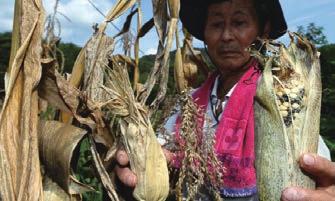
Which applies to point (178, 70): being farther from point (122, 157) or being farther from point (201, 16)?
point (201, 16)

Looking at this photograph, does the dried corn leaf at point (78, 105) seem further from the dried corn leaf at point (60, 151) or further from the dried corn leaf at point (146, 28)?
the dried corn leaf at point (146, 28)

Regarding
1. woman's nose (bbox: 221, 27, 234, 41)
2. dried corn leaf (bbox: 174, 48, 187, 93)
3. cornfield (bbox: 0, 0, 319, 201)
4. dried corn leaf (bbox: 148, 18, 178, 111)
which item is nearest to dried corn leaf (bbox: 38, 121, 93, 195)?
cornfield (bbox: 0, 0, 319, 201)

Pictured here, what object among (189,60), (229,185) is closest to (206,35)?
(189,60)

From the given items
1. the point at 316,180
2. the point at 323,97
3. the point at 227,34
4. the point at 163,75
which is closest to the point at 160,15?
the point at 163,75

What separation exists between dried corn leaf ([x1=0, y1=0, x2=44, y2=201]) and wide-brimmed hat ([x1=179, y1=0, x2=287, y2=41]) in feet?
2.11

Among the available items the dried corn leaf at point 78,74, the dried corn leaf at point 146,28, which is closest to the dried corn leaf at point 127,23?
the dried corn leaf at point 146,28

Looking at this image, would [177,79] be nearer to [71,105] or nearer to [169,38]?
[169,38]

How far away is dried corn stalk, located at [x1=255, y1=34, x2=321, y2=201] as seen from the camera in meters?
0.85

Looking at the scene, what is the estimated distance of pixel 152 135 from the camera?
3.20ft

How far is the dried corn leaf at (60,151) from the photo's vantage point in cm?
90

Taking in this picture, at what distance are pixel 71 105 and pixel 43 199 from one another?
0.18 meters

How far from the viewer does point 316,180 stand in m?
0.88

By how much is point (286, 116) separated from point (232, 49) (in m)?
0.55

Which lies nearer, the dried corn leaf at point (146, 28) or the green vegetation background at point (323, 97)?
the dried corn leaf at point (146, 28)
